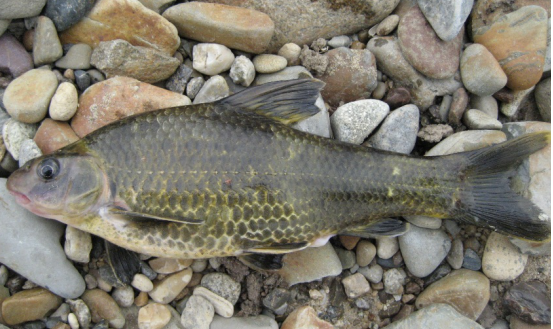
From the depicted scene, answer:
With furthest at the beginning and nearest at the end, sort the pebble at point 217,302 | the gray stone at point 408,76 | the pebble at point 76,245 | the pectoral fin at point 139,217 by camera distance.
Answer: the gray stone at point 408,76
the pebble at point 217,302
the pebble at point 76,245
the pectoral fin at point 139,217

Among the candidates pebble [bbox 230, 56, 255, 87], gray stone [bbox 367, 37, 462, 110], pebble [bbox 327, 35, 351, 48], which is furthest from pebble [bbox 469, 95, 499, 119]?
pebble [bbox 230, 56, 255, 87]

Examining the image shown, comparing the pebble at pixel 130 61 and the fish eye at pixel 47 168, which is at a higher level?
the pebble at pixel 130 61

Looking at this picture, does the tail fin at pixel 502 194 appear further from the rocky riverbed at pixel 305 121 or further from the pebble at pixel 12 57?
the pebble at pixel 12 57

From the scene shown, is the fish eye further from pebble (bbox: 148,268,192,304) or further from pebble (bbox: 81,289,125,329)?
pebble (bbox: 148,268,192,304)

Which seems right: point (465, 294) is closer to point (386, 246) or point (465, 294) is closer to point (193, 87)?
point (386, 246)

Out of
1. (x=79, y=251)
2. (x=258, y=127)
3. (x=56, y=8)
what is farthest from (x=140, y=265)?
(x=56, y=8)

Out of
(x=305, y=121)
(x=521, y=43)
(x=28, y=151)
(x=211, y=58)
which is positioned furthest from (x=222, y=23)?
(x=521, y=43)

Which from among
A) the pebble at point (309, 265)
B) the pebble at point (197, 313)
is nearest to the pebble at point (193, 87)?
the pebble at point (309, 265)
